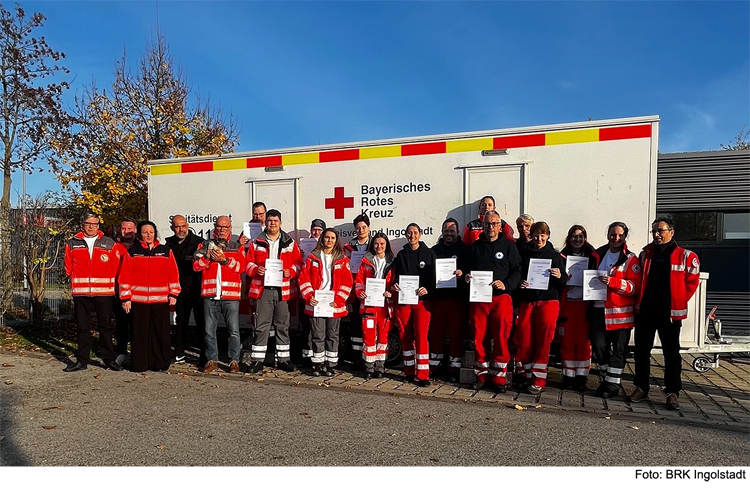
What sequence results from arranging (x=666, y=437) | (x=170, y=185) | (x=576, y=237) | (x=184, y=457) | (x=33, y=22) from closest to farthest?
(x=184, y=457) → (x=666, y=437) → (x=576, y=237) → (x=170, y=185) → (x=33, y=22)

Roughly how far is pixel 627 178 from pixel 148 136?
8.97 m

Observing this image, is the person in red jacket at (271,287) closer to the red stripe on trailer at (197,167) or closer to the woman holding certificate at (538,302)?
the red stripe on trailer at (197,167)

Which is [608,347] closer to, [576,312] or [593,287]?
→ [576,312]

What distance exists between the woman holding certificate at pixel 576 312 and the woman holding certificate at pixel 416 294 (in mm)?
1349

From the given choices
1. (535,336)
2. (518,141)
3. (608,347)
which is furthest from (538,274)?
(518,141)

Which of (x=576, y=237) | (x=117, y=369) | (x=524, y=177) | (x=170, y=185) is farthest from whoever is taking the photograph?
(x=170, y=185)

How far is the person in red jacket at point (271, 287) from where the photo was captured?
5887 mm

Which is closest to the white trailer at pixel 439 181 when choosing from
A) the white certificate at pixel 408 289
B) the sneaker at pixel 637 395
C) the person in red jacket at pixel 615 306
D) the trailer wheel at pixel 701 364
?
the person in red jacket at pixel 615 306

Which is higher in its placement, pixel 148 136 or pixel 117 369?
pixel 148 136

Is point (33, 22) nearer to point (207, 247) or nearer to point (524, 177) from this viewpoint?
point (207, 247)

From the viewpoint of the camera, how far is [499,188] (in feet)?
18.8

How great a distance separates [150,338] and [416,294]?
10.5 feet

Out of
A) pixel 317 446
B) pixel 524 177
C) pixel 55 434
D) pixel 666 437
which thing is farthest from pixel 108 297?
pixel 666 437

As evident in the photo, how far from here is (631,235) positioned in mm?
5273
